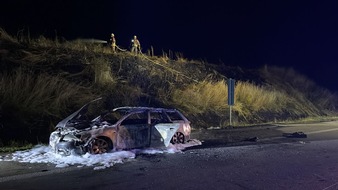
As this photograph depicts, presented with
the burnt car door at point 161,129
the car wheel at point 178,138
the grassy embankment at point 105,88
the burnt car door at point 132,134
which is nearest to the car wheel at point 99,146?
the burnt car door at point 132,134

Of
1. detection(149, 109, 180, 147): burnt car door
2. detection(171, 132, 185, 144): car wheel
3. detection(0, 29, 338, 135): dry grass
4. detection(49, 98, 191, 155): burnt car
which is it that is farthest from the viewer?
detection(0, 29, 338, 135): dry grass

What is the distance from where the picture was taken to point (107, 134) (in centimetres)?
1138

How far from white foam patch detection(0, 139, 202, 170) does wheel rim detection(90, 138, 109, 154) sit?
0.47 ft

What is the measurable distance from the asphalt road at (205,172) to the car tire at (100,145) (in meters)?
1.01

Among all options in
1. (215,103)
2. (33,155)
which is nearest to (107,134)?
(33,155)

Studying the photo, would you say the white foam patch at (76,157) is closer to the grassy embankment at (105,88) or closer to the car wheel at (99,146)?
the car wheel at (99,146)

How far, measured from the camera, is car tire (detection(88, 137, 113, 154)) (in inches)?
433

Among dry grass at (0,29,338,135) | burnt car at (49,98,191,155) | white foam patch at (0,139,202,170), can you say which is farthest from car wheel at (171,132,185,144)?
dry grass at (0,29,338,135)

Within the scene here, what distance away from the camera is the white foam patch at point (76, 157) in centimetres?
1015

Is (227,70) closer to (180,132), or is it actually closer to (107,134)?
(180,132)

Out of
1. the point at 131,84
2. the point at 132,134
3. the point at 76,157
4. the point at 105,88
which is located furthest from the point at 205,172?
the point at 131,84

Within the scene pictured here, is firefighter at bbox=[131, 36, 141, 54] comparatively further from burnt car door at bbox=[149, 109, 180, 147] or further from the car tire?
the car tire

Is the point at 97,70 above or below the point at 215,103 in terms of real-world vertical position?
above

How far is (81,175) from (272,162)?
16.4 ft
